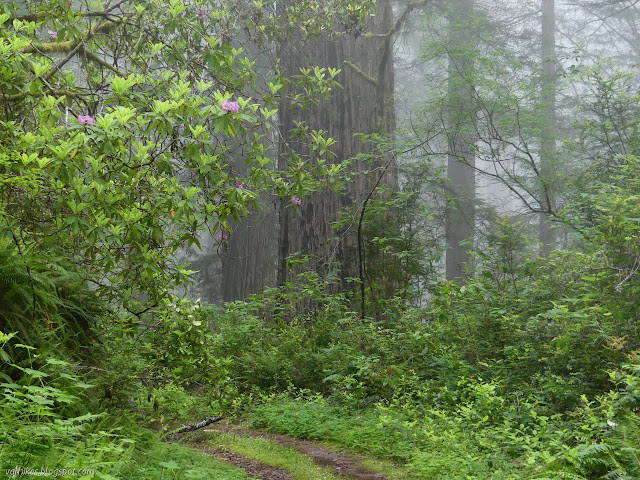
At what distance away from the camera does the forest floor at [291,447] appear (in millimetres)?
4574

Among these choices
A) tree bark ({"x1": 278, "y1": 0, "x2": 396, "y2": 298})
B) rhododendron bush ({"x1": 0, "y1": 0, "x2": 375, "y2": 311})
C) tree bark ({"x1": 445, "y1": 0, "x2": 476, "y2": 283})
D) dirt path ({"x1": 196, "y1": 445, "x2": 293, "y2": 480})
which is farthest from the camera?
tree bark ({"x1": 445, "y1": 0, "x2": 476, "y2": 283})

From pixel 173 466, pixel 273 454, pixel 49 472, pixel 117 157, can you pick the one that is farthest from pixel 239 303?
pixel 49 472

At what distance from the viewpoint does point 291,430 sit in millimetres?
5910

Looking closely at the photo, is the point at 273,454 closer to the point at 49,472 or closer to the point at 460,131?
the point at 49,472

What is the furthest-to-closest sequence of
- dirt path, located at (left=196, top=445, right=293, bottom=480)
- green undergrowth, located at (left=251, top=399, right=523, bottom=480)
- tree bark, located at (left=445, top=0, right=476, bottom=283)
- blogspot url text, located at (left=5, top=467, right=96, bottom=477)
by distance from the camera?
tree bark, located at (left=445, top=0, right=476, bottom=283) < dirt path, located at (left=196, top=445, right=293, bottom=480) < green undergrowth, located at (left=251, top=399, right=523, bottom=480) < blogspot url text, located at (left=5, top=467, right=96, bottom=477)

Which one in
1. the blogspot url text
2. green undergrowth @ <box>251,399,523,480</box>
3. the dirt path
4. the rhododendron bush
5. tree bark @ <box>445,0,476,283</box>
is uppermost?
tree bark @ <box>445,0,476,283</box>

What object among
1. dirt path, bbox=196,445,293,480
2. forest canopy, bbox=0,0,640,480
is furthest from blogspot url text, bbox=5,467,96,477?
dirt path, bbox=196,445,293,480

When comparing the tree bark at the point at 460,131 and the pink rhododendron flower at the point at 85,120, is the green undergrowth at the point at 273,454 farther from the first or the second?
the pink rhododendron flower at the point at 85,120

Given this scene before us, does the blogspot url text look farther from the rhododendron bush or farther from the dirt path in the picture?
the dirt path

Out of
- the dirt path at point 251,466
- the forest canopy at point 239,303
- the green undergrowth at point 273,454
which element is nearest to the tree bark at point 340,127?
the forest canopy at point 239,303

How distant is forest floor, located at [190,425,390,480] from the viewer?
457 centimetres

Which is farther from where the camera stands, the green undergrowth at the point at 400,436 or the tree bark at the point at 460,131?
Result: the tree bark at the point at 460,131

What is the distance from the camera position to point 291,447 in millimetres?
5441

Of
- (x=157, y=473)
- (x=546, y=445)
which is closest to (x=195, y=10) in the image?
(x=157, y=473)
